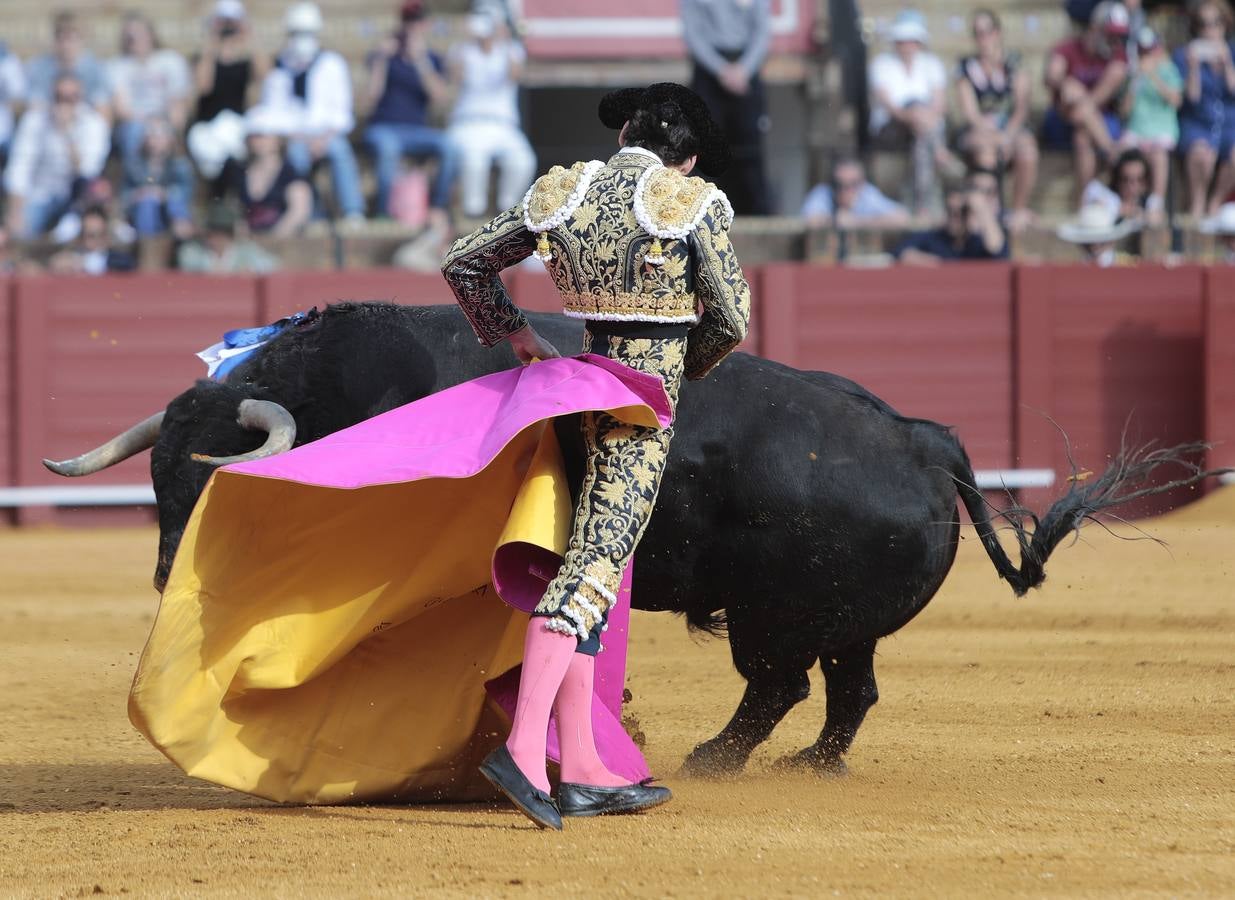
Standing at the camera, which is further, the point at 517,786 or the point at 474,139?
the point at 474,139

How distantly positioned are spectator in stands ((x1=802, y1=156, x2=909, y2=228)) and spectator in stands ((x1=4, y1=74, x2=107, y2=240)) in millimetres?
3619

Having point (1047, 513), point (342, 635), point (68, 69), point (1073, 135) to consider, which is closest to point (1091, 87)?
point (1073, 135)

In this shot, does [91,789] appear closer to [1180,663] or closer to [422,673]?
[422,673]

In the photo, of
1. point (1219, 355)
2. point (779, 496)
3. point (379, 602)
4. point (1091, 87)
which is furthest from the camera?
point (1091, 87)

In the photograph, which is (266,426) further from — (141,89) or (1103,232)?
(1103,232)

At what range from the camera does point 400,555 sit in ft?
10.2

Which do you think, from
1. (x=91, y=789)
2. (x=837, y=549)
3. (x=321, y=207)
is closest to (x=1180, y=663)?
(x=837, y=549)

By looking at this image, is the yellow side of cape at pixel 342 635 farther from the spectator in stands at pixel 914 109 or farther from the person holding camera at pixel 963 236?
the spectator in stands at pixel 914 109

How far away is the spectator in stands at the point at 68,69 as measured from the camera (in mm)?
9180

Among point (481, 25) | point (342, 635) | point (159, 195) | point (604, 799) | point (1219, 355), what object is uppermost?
point (481, 25)

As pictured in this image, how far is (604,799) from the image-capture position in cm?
293

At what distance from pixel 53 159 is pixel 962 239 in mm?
4577

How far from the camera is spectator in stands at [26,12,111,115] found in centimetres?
918

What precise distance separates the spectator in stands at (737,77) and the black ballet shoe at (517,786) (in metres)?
6.46
